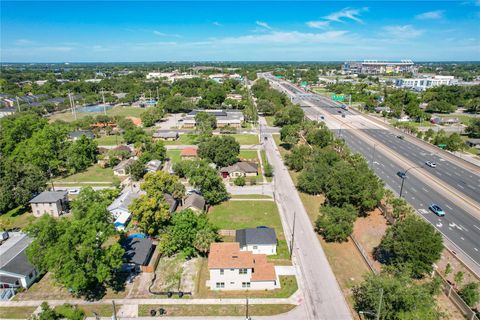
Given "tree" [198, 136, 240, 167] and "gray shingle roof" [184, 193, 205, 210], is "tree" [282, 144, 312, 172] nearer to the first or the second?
"tree" [198, 136, 240, 167]

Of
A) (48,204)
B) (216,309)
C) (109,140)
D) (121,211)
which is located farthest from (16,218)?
(109,140)

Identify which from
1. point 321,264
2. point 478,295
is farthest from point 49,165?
point 478,295

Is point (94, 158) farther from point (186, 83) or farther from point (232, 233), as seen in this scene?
point (186, 83)

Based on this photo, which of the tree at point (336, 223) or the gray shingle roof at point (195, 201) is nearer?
the tree at point (336, 223)

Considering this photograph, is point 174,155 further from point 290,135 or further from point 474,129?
point 474,129

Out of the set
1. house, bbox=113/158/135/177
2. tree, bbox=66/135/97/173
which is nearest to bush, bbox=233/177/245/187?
house, bbox=113/158/135/177

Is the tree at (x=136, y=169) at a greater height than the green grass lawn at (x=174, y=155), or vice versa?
the tree at (x=136, y=169)

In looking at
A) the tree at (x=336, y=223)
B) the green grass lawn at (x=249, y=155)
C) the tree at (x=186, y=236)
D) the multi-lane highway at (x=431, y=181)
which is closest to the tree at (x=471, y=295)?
the multi-lane highway at (x=431, y=181)

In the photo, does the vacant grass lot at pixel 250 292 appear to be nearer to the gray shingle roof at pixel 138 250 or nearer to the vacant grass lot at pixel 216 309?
the vacant grass lot at pixel 216 309
